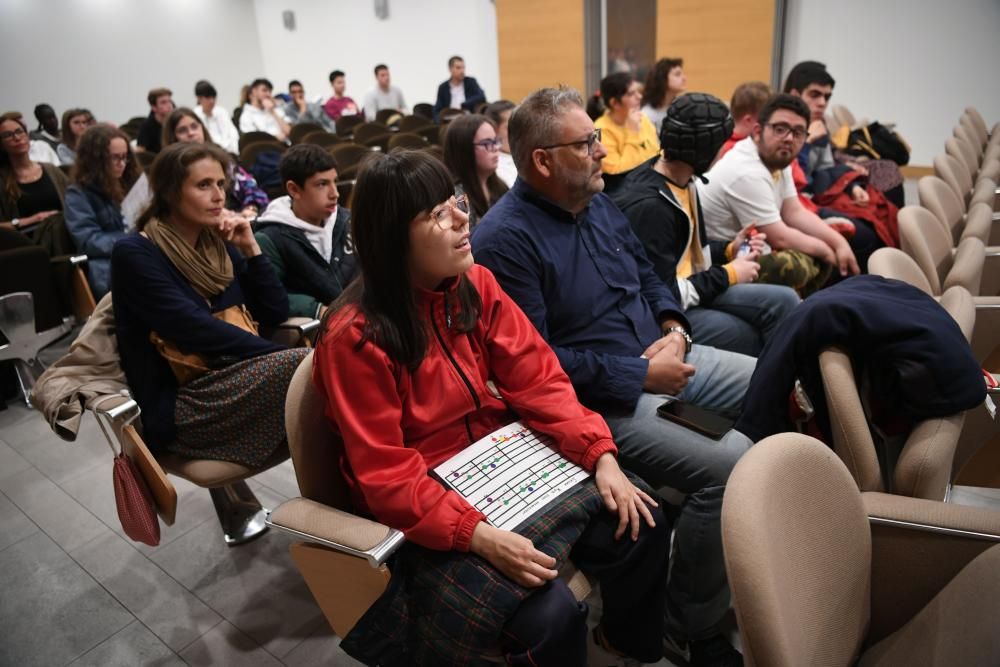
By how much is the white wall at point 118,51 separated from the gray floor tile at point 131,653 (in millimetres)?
9684

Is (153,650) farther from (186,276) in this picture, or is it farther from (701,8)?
(701,8)

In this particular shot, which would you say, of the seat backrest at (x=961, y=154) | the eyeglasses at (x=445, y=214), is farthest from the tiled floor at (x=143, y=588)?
Result: the seat backrest at (x=961, y=154)

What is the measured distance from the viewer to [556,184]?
1.69 meters

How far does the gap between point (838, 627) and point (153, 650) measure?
1663 millimetres

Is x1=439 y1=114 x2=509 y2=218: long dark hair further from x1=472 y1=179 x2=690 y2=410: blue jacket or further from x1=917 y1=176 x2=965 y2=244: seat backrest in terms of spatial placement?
x1=917 y1=176 x2=965 y2=244: seat backrest

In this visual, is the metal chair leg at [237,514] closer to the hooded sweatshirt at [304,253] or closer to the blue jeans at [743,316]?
the hooded sweatshirt at [304,253]

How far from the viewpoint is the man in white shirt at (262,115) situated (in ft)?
24.6

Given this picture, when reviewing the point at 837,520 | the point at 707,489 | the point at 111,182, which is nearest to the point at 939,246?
the point at 707,489

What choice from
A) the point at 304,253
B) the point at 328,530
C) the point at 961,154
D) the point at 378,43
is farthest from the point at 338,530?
the point at 378,43

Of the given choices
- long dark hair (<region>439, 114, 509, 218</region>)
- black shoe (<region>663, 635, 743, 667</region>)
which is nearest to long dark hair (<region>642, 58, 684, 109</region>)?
long dark hair (<region>439, 114, 509, 218</region>)

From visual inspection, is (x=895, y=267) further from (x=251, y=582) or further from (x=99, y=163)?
(x=99, y=163)

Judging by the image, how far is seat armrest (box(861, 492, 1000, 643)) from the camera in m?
1.02

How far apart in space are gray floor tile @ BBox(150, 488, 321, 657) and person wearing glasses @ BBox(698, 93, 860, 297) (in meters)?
1.99

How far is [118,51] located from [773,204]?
10.7 m
